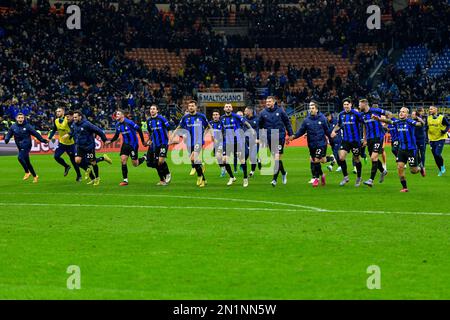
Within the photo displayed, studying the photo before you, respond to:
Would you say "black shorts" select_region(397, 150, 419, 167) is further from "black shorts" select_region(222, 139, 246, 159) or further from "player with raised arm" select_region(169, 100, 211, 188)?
"player with raised arm" select_region(169, 100, 211, 188)

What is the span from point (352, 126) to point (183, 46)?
133ft

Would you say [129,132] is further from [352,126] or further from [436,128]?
[436,128]

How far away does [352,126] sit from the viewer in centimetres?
2427

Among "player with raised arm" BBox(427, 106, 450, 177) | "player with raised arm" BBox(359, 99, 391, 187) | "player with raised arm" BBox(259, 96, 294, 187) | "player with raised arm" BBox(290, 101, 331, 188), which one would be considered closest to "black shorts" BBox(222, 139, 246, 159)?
"player with raised arm" BBox(259, 96, 294, 187)

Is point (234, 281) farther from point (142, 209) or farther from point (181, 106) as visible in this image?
point (181, 106)

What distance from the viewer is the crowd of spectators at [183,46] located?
53219 mm

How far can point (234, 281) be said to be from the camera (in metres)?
10.4

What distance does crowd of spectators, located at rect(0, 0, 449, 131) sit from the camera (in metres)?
53.2

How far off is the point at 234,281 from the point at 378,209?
331 inches

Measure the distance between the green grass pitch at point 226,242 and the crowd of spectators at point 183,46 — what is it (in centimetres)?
2947

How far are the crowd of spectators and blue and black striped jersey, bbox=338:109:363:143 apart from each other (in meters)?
27.6

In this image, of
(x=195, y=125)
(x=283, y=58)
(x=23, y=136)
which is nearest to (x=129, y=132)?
(x=195, y=125)
